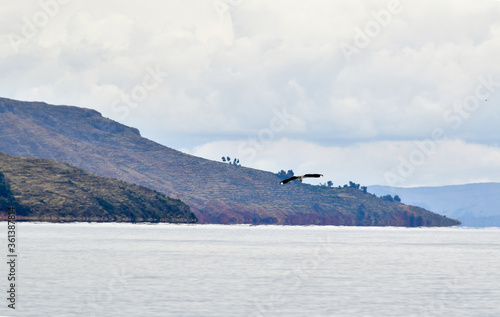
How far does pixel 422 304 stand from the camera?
64.1 metres

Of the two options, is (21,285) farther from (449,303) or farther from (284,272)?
(449,303)

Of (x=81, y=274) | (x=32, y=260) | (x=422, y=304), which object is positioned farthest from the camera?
(x=32, y=260)

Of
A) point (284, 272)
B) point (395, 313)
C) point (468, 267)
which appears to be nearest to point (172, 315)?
point (395, 313)

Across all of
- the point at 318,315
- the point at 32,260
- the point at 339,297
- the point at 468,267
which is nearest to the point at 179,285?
the point at 339,297

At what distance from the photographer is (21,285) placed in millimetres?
72750

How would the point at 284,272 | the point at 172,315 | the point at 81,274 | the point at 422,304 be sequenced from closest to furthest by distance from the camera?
the point at 172,315, the point at 422,304, the point at 81,274, the point at 284,272

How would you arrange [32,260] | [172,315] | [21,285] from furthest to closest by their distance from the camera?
[32,260] → [21,285] → [172,315]

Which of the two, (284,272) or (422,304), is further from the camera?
(284,272)

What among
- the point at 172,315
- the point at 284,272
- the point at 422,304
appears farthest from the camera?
the point at 284,272

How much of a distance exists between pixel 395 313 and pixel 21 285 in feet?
114

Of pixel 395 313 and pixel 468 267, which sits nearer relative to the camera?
pixel 395 313

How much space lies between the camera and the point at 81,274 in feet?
281

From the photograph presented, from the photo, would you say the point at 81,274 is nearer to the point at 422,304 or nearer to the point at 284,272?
the point at 284,272

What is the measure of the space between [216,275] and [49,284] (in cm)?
1947
